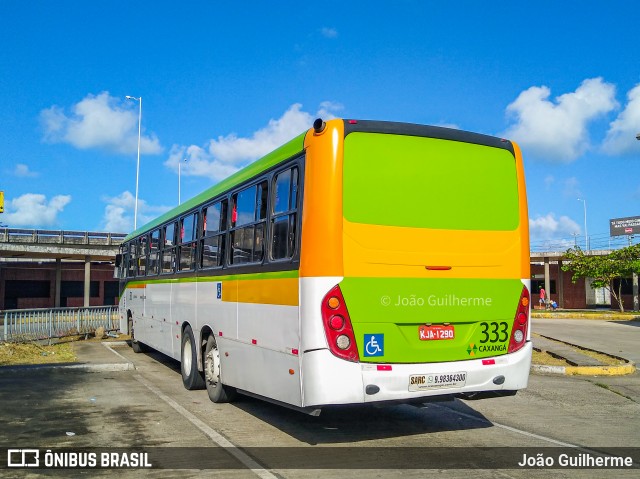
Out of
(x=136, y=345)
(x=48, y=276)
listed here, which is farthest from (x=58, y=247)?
(x=136, y=345)

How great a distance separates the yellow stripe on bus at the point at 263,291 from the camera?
6.68 metres

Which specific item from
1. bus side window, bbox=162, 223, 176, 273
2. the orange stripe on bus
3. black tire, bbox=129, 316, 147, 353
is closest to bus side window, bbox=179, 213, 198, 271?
bus side window, bbox=162, 223, 176, 273

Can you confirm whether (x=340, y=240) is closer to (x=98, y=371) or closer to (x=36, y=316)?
(x=98, y=371)

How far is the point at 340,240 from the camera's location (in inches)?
251

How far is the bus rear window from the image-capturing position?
261 inches

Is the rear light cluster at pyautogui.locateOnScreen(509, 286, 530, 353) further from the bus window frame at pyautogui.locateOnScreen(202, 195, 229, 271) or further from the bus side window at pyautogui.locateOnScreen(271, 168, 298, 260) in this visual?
the bus window frame at pyautogui.locateOnScreen(202, 195, 229, 271)

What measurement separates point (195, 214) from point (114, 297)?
175 feet

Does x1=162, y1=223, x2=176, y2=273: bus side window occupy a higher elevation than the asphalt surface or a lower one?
higher

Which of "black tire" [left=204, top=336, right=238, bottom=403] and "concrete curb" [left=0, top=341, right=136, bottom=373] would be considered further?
"concrete curb" [left=0, top=341, right=136, bottom=373]

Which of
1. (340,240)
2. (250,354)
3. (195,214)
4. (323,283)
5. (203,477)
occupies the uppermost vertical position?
(195,214)

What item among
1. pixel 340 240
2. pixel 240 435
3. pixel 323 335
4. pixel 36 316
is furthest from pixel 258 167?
pixel 36 316

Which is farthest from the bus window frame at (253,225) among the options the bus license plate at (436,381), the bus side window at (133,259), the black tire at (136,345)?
the black tire at (136,345)

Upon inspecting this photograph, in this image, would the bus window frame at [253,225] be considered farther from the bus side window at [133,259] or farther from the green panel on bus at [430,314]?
the bus side window at [133,259]

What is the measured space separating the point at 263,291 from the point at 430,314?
2023 millimetres
